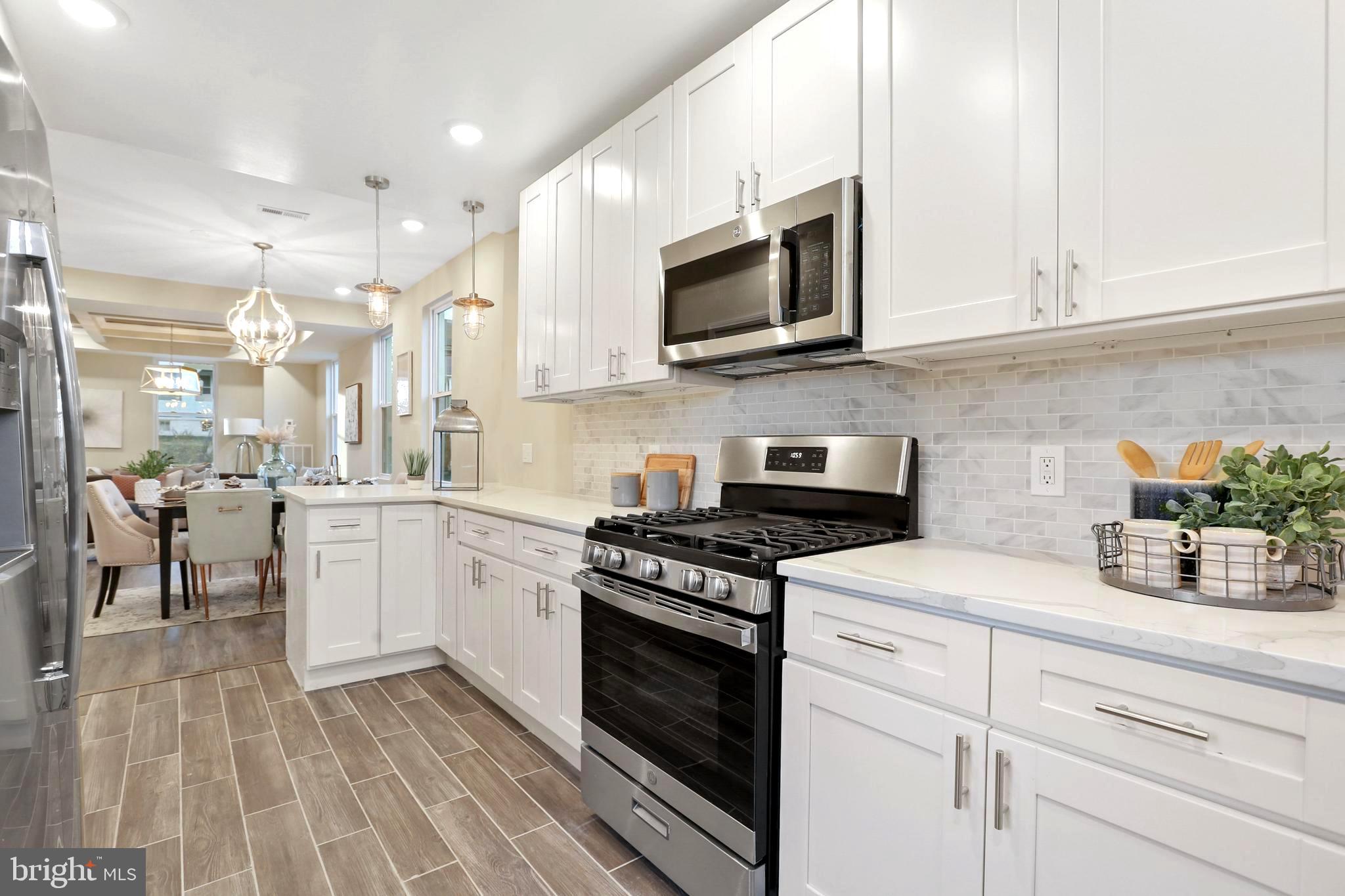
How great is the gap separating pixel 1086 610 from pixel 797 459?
3.73 feet

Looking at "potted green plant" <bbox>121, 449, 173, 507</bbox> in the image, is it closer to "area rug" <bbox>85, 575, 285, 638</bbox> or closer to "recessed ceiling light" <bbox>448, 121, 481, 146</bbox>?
"area rug" <bbox>85, 575, 285, 638</bbox>

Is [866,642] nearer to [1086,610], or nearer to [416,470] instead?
[1086,610]

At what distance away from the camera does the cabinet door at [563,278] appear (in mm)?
2793

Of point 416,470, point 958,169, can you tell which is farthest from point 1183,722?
point 416,470

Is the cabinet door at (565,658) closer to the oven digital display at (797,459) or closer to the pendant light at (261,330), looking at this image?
the oven digital display at (797,459)

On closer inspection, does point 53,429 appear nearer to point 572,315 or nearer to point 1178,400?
point 572,315

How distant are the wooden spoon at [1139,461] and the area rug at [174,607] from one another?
5079 millimetres

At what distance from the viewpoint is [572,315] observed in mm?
2824

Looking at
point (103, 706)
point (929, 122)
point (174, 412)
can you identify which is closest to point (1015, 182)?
point (929, 122)

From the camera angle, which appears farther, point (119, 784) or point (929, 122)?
point (119, 784)

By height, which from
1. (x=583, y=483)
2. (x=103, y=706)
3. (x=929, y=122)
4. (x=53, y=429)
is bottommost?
(x=103, y=706)

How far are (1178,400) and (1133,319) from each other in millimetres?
334

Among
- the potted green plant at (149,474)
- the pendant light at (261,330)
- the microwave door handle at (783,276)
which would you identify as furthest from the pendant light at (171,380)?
the microwave door handle at (783,276)

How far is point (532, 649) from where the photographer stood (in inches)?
97.7
